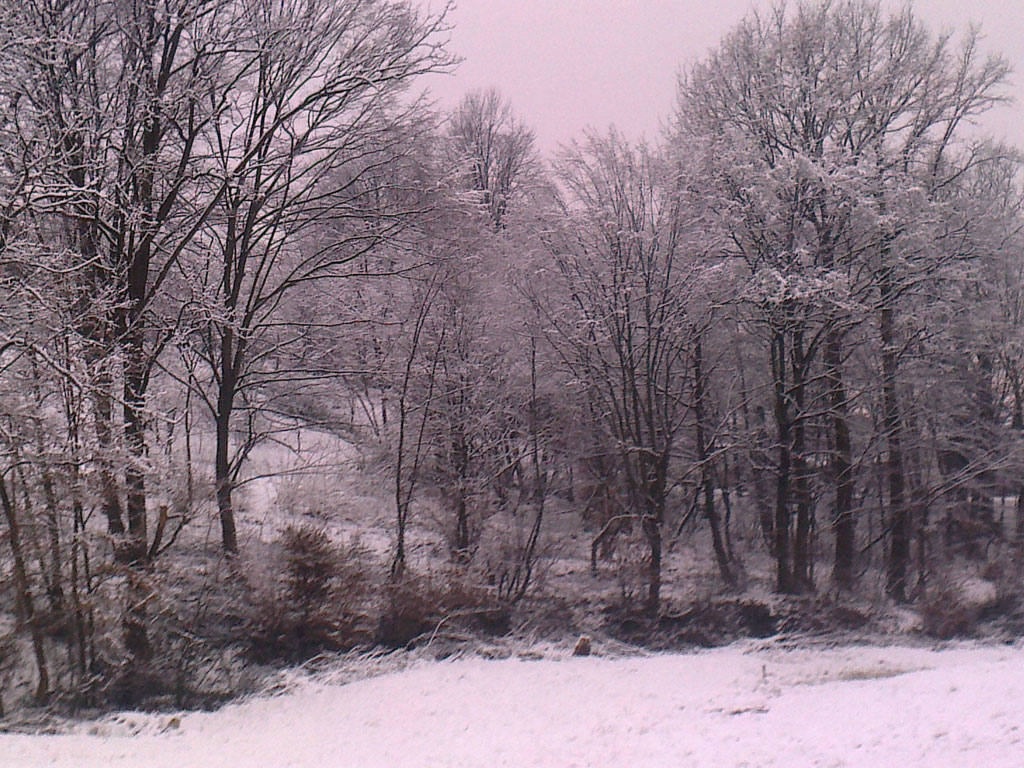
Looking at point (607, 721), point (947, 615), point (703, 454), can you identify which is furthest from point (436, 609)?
point (947, 615)

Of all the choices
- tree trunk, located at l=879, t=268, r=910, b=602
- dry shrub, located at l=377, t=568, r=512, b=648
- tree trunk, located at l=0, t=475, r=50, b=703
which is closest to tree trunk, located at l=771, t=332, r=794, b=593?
tree trunk, located at l=879, t=268, r=910, b=602

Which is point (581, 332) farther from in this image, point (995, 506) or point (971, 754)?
point (995, 506)

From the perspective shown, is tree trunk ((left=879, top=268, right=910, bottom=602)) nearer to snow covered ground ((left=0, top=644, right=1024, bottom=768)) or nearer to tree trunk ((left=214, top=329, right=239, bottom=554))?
snow covered ground ((left=0, top=644, right=1024, bottom=768))

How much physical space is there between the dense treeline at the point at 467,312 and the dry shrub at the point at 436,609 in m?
0.37

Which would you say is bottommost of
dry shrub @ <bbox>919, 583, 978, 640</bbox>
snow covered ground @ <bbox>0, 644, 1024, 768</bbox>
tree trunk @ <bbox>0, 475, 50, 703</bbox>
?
dry shrub @ <bbox>919, 583, 978, 640</bbox>

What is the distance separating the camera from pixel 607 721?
9547 mm

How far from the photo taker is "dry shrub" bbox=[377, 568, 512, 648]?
1370cm

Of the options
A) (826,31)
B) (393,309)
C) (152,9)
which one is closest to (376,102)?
(152,9)

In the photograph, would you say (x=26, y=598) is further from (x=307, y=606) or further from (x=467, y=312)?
(x=467, y=312)

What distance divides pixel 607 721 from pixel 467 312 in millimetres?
11266

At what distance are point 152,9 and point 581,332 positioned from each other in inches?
385

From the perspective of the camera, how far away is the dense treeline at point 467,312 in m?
10.2

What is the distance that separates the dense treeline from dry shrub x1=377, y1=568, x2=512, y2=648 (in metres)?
0.37

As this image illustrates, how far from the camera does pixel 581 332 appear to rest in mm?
16906
